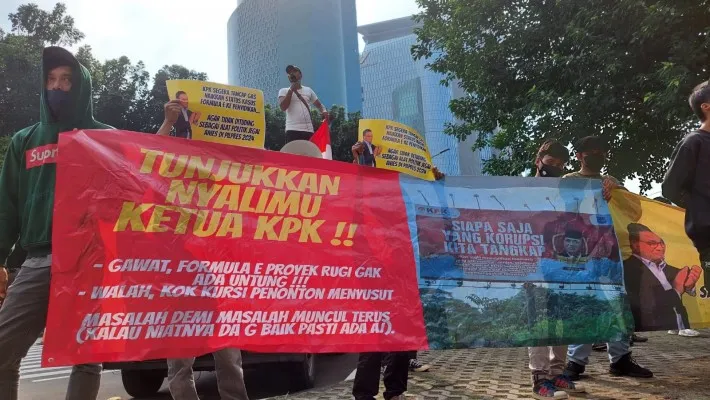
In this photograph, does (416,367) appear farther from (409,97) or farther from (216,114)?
(409,97)

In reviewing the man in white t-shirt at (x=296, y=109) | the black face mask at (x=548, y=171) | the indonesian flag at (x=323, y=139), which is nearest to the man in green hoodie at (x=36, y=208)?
the indonesian flag at (x=323, y=139)

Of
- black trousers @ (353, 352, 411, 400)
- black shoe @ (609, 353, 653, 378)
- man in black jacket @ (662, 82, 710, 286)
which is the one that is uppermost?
man in black jacket @ (662, 82, 710, 286)

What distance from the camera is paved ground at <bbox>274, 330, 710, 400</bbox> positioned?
4152 millimetres

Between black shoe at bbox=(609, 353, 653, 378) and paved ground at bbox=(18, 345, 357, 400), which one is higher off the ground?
black shoe at bbox=(609, 353, 653, 378)

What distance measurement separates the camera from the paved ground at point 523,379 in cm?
415

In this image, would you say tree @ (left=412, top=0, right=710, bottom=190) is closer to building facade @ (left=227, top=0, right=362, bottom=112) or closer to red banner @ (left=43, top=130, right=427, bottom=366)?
red banner @ (left=43, top=130, right=427, bottom=366)

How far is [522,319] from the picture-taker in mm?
3775

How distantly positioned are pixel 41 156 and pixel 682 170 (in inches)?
138

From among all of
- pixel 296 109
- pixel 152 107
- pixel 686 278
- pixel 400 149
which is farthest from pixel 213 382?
pixel 152 107

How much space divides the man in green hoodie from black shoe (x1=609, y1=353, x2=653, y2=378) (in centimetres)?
410

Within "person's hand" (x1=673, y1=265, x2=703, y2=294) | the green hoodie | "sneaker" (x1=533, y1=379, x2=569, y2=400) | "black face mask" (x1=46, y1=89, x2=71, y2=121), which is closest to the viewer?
the green hoodie

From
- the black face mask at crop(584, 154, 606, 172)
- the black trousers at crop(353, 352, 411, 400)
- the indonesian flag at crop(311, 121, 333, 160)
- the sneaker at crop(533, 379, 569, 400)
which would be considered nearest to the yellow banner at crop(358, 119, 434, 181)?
the indonesian flag at crop(311, 121, 333, 160)

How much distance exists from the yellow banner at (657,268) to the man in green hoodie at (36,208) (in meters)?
3.69

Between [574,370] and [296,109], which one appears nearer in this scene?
[574,370]
